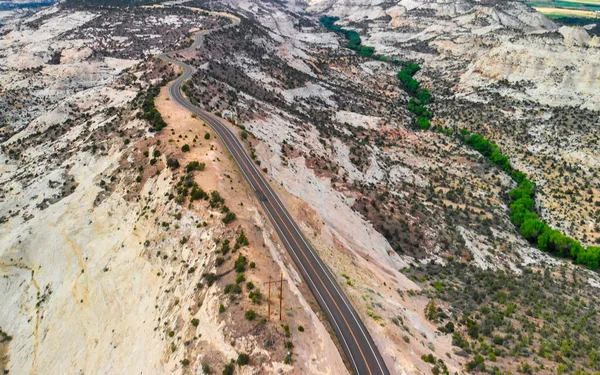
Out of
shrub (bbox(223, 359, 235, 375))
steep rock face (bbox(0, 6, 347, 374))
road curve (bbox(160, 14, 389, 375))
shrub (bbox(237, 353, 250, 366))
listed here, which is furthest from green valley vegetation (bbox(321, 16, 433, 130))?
shrub (bbox(223, 359, 235, 375))

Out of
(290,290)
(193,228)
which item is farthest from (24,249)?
(290,290)

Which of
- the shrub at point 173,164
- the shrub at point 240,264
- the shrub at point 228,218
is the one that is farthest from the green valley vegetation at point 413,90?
the shrub at point 240,264

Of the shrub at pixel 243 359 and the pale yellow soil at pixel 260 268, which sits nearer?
the shrub at pixel 243 359

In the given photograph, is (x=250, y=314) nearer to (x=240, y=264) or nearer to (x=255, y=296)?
(x=255, y=296)

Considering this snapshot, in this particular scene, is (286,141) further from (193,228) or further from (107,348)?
(107,348)

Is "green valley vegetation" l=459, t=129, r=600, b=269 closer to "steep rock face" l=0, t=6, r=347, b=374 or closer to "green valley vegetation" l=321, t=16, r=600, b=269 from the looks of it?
"green valley vegetation" l=321, t=16, r=600, b=269

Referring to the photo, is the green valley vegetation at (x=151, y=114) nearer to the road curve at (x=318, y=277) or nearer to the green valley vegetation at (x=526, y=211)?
the road curve at (x=318, y=277)

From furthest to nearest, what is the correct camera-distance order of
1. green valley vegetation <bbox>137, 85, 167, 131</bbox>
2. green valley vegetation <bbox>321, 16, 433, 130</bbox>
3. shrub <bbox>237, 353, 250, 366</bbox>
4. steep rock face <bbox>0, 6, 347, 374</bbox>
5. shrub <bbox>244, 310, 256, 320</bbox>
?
1. green valley vegetation <bbox>321, 16, 433, 130</bbox>
2. green valley vegetation <bbox>137, 85, 167, 131</bbox>
3. steep rock face <bbox>0, 6, 347, 374</bbox>
4. shrub <bbox>244, 310, 256, 320</bbox>
5. shrub <bbox>237, 353, 250, 366</bbox>

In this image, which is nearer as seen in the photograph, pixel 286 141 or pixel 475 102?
pixel 286 141
